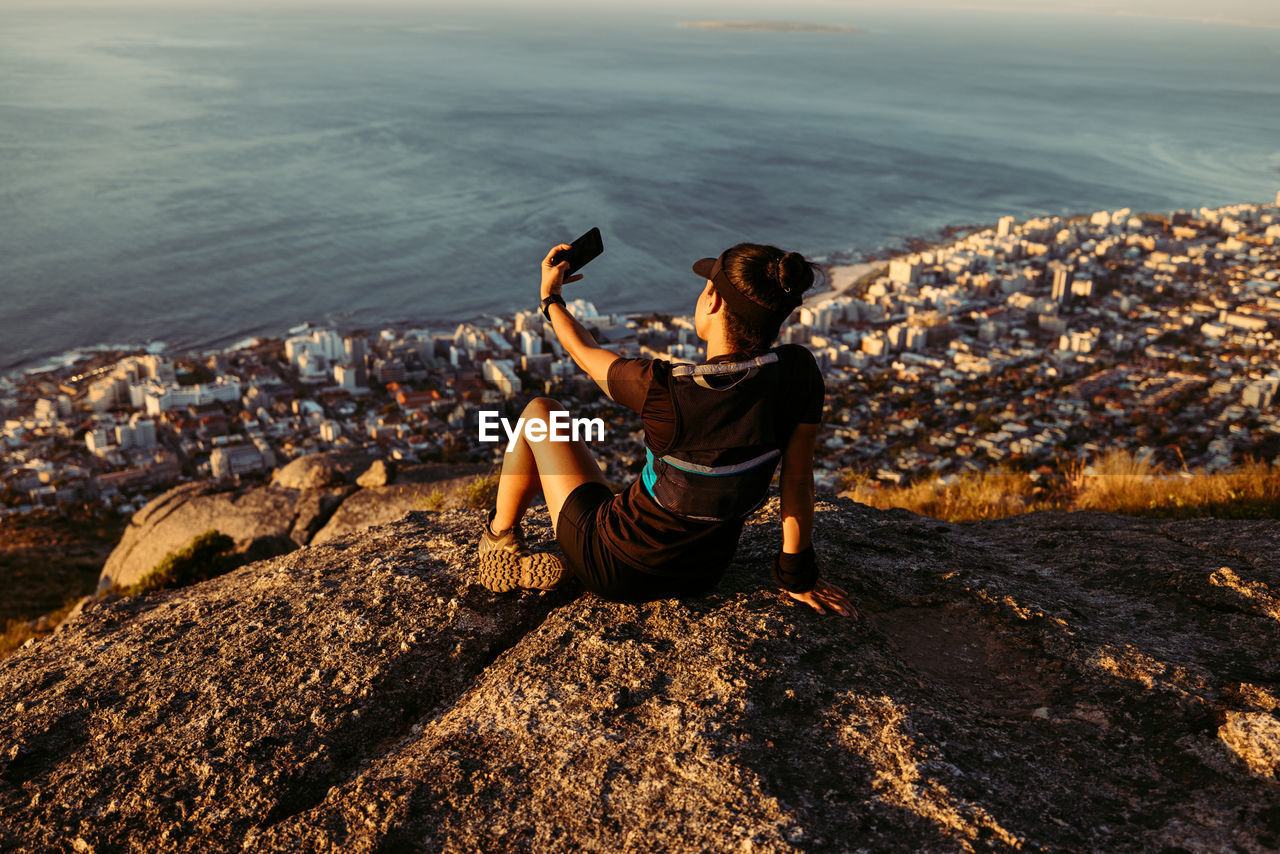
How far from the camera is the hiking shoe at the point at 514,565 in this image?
2.81m

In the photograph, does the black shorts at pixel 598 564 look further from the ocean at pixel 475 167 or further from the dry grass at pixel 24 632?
the ocean at pixel 475 167

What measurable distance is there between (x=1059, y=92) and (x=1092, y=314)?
62.4m

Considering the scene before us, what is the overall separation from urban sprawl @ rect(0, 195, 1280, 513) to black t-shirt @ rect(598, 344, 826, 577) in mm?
7837

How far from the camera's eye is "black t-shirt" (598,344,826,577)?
2252mm

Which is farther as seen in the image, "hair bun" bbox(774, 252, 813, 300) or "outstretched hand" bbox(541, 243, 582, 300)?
"outstretched hand" bbox(541, 243, 582, 300)

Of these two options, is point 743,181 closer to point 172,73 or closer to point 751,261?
point 751,261

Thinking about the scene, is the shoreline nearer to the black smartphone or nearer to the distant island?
the black smartphone

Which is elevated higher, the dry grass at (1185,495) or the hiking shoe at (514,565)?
the hiking shoe at (514,565)

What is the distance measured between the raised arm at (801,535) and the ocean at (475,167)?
19124 mm

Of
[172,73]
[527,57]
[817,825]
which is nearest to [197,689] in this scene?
[817,825]

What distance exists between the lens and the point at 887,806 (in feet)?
6.13

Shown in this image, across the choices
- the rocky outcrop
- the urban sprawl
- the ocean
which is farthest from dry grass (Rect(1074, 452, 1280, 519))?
the ocean

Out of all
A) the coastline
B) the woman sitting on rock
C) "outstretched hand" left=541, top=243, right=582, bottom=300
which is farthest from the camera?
the coastline

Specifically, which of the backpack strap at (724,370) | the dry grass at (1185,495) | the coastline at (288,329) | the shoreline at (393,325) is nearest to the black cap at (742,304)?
the backpack strap at (724,370)
